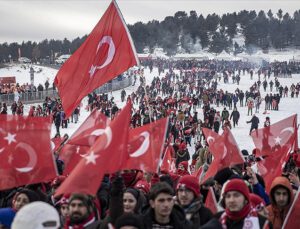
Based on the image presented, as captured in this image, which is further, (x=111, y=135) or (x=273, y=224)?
(x=273, y=224)

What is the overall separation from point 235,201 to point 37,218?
1.78 m

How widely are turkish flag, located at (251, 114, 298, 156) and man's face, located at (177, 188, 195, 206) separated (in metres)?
3.66

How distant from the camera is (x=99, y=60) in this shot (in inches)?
316

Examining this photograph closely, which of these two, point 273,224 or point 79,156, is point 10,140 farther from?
point 273,224

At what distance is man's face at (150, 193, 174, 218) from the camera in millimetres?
4371

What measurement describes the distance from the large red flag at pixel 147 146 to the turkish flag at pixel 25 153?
37.1 inches

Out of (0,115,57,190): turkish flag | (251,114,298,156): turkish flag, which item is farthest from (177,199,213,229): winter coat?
(251,114,298,156): turkish flag

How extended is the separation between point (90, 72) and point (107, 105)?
19378 mm

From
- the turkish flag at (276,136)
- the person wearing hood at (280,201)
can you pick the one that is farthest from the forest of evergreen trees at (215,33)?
the person wearing hood at (280,201)

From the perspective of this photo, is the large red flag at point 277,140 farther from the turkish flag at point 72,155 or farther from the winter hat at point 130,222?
the winter hat at point 130,222

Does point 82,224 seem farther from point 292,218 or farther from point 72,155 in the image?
point 72,155

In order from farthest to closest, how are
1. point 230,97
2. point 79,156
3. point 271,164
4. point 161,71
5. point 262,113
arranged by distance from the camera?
point 161,71 < point 230,97 < point 262,113 < point 271,164 < point 79,156

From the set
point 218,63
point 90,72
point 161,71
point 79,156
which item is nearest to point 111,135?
point 79,156

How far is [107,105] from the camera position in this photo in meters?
27.3
